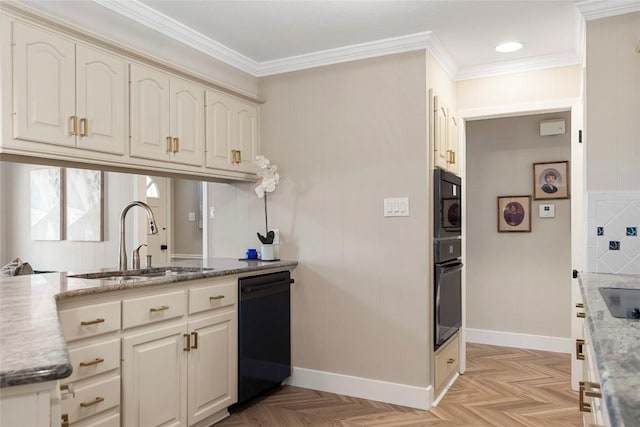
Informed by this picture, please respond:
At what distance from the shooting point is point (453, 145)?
356 centimetres

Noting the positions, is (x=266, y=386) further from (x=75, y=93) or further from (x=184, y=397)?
(x=75, y=93)

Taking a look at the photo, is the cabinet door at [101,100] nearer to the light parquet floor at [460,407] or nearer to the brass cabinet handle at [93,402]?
the brass cabinet handle at [93,402]

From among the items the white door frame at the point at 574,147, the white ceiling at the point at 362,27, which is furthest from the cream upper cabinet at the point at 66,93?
the white door frame at the point at 574,147

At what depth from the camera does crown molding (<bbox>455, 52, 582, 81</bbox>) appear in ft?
10.9

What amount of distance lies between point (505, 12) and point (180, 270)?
2439 millimetres

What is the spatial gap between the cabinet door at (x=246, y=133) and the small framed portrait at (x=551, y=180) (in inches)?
104

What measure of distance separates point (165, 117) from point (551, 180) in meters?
3.41

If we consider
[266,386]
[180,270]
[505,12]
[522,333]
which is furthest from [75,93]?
Result: [522,333]

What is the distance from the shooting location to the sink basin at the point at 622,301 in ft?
4.57

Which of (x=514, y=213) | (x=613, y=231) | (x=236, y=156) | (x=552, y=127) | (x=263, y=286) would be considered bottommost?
(x=263, y=286)

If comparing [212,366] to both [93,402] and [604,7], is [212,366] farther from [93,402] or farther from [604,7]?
[604,7]

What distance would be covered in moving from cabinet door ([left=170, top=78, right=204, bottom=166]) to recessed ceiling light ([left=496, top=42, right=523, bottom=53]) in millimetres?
2003

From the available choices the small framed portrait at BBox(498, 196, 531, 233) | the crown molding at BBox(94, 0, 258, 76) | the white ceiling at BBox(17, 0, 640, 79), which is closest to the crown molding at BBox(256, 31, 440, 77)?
the white ceiling at BBox(17, 0, 640, 79)

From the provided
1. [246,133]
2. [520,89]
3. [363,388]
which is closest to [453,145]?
[520,89]
